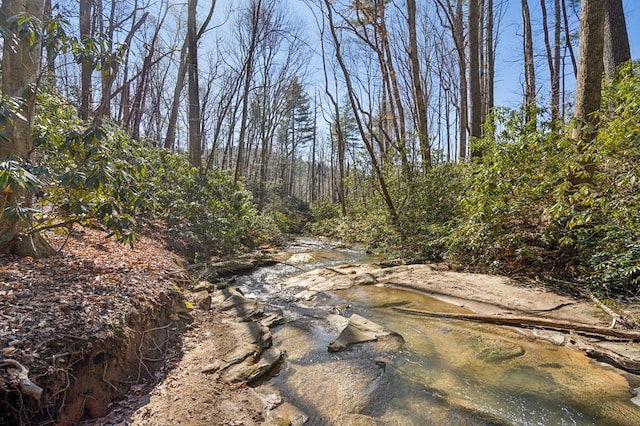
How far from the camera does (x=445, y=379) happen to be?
10.8 feet

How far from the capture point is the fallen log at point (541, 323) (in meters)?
3.51

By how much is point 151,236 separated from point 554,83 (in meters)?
16.1

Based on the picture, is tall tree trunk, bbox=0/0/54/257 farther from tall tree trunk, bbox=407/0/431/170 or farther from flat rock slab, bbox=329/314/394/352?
tall tree trunk, bbox=407/0/431/170

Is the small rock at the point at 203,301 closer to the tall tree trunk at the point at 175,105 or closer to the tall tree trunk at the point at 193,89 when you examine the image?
the tall tree trunk at the point at 193,89

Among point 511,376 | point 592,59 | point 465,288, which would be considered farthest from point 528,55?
point 511,376

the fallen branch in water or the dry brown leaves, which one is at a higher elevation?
the dry brown leaves

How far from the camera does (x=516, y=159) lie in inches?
225

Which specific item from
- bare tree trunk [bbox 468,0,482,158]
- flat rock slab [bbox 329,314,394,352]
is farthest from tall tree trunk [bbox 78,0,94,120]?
bare tree trunk [bbox 468,0,482,158]

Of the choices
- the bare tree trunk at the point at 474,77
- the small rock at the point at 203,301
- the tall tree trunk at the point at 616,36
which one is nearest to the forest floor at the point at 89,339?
the small rock at the point at 203,301

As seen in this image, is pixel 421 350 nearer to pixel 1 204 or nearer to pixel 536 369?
pixel 536 369

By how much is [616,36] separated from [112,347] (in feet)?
34.8

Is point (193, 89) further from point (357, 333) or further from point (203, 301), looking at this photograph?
point (357, 333)

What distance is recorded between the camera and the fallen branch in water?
1.87 metres

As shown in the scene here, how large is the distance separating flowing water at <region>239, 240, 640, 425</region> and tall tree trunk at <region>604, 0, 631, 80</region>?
679 cm
